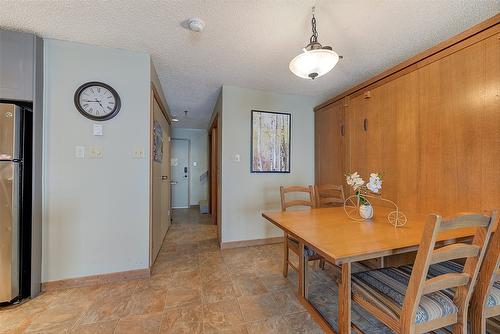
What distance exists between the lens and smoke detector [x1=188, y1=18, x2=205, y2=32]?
5.29ft

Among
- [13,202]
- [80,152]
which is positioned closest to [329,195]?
[80,152]

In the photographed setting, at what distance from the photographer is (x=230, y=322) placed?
150 centimetres

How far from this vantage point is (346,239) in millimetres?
1162

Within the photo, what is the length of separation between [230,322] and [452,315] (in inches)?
51.2

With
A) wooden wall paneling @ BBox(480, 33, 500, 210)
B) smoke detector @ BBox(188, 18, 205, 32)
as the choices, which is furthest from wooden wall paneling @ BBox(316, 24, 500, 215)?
smoke detector @ BBox(188, 18, 205, 32)

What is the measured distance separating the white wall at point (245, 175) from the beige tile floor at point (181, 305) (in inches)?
25.2

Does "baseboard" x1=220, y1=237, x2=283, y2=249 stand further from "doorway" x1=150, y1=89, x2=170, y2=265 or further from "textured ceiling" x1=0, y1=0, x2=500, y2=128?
"textured ceiling" x1=0, y1=0, x2=500, y2=128

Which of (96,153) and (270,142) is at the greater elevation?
(270,142)

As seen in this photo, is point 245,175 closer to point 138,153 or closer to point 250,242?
point 250,242

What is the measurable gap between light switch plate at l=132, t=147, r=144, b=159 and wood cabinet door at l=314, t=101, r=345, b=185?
247 centimetres

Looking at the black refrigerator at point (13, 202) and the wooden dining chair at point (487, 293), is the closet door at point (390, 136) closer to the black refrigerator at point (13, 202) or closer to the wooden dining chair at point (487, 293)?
→ the wooden dining chair at point (487, 293)

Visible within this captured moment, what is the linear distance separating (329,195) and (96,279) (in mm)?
2550

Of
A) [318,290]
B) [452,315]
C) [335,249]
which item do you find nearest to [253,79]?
[335,249]

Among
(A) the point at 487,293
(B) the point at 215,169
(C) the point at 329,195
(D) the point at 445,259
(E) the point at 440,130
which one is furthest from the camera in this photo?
(B) the point at 215,169
